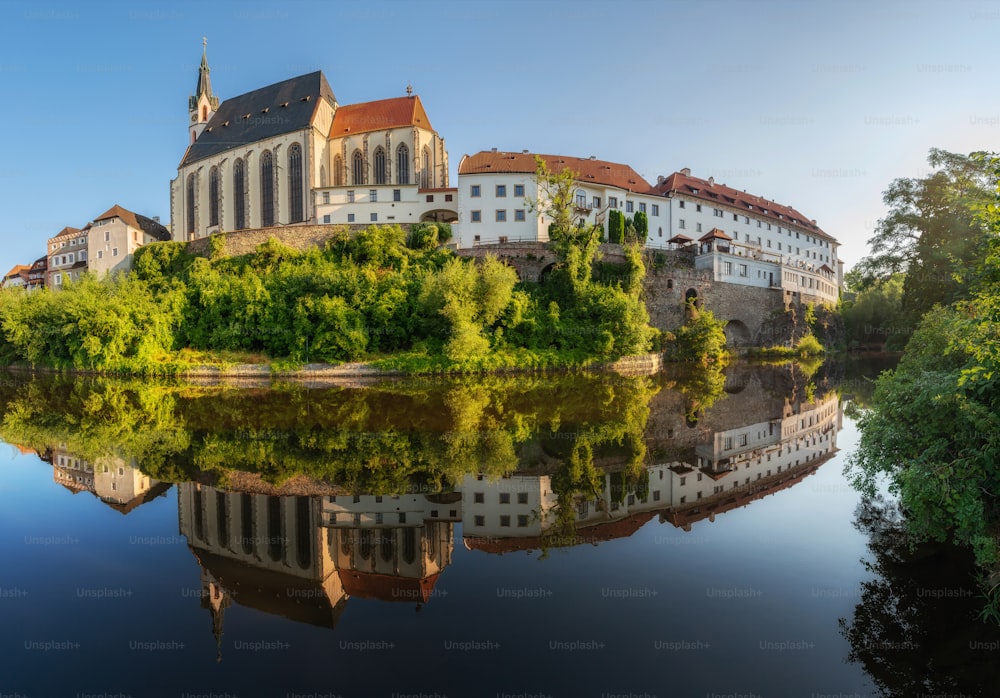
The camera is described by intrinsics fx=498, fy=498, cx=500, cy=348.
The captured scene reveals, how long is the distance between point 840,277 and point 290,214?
84665 mm

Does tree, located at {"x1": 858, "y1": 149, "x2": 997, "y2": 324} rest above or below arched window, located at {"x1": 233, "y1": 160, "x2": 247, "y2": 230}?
below

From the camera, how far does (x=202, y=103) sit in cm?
6556

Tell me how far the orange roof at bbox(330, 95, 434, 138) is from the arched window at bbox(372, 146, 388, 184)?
7.15 ft

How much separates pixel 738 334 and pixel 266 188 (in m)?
49.2

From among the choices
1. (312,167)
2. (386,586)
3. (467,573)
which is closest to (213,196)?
(312,167)

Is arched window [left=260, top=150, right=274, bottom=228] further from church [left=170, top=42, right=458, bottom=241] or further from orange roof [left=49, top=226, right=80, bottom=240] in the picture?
orange roof [left=49, top=226, right=80, bottom=240]

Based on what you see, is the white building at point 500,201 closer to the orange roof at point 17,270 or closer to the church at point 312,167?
the church at point 312,167

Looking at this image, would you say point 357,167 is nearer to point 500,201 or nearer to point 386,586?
point 500,201

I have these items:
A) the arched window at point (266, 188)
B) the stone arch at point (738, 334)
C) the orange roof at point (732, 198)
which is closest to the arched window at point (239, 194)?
the arched window at point (266, 188)

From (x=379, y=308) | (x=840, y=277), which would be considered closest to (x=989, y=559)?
(x=379, y=308)

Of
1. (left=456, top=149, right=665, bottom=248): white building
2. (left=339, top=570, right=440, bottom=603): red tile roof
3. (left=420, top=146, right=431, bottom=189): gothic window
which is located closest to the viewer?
(left=339, top=570, right=440, bottom=603): red tile roof

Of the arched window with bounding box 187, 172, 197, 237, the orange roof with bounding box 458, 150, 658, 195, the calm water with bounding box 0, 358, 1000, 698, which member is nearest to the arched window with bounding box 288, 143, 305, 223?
the arched window with bounding box 187, 172, 197, 237

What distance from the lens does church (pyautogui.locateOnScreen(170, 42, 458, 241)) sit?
44969 millimetres

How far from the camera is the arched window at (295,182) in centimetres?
4981
